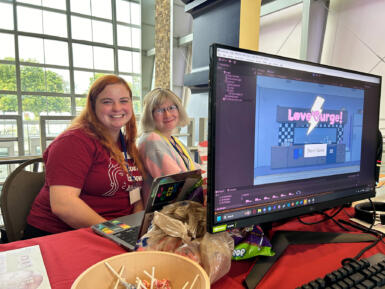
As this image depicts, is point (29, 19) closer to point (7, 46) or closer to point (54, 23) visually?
point (54, 23)

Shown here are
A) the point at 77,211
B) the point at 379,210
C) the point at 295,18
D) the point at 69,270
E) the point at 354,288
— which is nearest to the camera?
the point at 354,288

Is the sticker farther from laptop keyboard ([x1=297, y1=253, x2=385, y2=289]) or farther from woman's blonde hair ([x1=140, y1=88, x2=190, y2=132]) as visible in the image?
laptop keyboard ([x1=297, y1=253, x2=385, y2=289])

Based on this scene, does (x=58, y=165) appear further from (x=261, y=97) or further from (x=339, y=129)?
(x=339, y=129)

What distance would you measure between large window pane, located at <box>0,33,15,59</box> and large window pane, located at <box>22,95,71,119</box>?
108 centimetres

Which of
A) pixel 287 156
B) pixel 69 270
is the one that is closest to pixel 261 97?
pixel 287 156

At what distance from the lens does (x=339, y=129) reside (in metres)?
0.77

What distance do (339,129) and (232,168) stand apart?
0.42 m

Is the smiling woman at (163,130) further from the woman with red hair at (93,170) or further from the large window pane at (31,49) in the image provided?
the large window pane at (31,49)

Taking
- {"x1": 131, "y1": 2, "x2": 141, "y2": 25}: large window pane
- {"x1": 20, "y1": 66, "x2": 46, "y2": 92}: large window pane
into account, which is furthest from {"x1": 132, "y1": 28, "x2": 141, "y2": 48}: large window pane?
{"x1": 20, "y1": 66, "x2": 46, "y2": 92}: large window pane

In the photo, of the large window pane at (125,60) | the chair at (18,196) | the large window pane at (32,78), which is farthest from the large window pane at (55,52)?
the chair at (18,196)

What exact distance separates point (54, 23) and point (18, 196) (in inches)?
292

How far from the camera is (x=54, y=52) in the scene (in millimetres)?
7102

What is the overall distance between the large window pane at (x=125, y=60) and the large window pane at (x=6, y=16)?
9.24 ft

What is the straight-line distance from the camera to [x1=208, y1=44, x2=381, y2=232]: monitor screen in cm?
54
